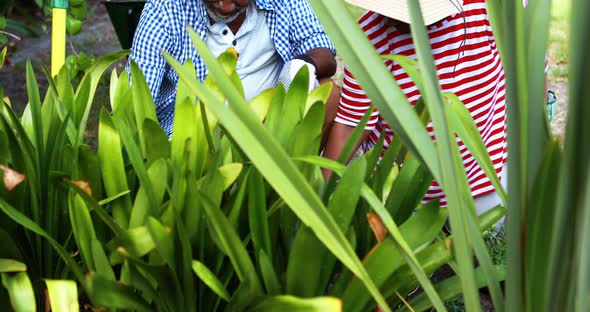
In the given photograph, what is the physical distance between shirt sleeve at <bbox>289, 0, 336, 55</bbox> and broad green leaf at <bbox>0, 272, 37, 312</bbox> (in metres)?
1.58

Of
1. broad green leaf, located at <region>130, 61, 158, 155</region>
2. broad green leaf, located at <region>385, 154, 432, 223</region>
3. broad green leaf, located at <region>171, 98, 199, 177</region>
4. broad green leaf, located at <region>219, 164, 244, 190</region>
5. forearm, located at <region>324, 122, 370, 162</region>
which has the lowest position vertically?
forearm, located at <region>324, 122, 370, 162</region>

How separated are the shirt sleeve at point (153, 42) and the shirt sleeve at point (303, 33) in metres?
0.41

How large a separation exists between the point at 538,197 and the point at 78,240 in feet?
2.37

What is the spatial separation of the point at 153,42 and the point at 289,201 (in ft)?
5.30

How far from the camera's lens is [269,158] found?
1.08 meters

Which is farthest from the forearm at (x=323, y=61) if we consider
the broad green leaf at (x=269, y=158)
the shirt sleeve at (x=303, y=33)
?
the broad green leaf at (x=269, y=158)

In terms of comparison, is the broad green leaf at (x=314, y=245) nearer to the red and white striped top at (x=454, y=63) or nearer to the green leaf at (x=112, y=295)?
the green leaf at (x=112, y=295)

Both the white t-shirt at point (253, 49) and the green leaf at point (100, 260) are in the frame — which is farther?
the white t-shirt at point (253, 49)

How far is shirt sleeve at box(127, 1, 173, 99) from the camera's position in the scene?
2.56 meters

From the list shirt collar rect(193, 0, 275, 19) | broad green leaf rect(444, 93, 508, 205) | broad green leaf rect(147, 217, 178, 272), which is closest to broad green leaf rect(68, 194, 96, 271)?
broad green leaf rect(147, 217, 178, 272)

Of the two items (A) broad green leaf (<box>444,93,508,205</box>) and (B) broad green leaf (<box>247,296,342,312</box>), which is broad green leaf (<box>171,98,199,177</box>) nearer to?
(B) broad green leaf (<box>247,296,342,312</box>)

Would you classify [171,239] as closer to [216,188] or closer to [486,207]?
[216,188]

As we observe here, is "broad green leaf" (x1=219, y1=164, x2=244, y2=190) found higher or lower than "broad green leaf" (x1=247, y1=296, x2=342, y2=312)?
higher

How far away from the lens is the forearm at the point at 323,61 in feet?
8.91
